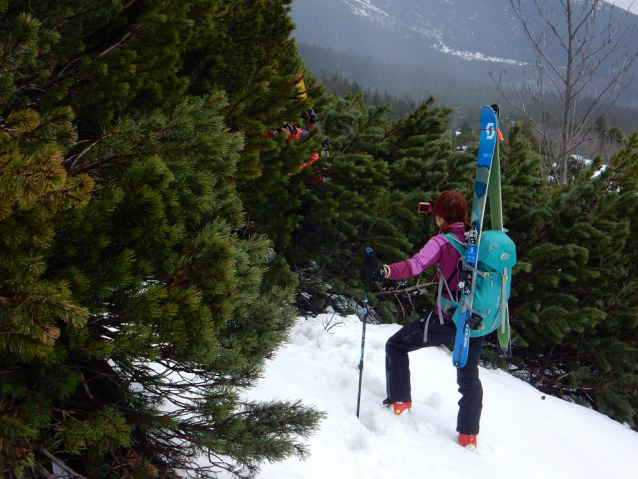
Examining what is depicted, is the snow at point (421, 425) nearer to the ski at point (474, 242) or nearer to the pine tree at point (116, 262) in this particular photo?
the ski at point (474, 242)

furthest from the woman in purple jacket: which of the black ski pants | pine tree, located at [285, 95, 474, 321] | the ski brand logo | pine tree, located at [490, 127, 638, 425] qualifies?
pine tree, located at [490, 127, 638, 425]

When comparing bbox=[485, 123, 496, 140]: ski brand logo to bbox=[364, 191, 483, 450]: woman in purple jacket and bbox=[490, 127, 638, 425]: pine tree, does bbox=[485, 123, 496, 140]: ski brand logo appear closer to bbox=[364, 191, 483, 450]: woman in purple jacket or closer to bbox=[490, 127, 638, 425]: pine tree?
bbox=[364, 191, 483, 450]: woman in purple jacket

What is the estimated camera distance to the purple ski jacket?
12.0 feet

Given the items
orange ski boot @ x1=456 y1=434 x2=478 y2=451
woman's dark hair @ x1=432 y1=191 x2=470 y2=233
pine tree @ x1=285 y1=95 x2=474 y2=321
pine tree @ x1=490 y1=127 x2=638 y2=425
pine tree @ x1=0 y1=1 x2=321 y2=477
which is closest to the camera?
pine tree @ x1=0 y1=1 x2=321 y2=477

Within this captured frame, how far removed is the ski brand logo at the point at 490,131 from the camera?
13.2ft

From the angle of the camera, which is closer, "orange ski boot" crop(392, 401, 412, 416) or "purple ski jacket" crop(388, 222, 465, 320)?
"purple ski jacket" crop(388, 222, 465, 320)

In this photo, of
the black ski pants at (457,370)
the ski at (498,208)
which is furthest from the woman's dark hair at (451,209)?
the black ski pants at (457,370)

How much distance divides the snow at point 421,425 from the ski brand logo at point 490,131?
2695mm

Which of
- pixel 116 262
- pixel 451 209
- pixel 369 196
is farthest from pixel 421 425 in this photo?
pixel 116 262

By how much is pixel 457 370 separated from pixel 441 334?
348 mm

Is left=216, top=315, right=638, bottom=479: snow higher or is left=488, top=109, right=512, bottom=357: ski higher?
left=488, top=109, right=512, bottom=357: ski

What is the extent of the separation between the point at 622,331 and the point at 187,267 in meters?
7.33

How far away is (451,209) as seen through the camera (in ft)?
12.7

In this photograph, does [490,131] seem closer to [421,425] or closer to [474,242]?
[474,242]
